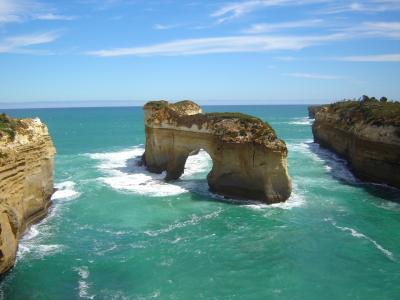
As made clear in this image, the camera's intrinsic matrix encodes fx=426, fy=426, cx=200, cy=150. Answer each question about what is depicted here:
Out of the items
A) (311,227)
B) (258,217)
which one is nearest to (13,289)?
(258,217)

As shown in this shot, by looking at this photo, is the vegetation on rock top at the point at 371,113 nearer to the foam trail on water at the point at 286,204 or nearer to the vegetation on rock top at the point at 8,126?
the foam trail on water at the point at 286,204

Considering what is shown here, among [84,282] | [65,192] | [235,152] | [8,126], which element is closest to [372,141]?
[235,152]

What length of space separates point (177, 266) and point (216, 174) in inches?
522

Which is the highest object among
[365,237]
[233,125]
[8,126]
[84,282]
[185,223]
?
[8,126]

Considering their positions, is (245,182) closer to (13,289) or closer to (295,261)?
(295,261)

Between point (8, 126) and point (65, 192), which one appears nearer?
point (8, 126)

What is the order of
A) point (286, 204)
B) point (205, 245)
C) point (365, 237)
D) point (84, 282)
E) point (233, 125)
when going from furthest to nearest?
point (233, 125) < point (286, 204) < point (365, 237) < point (205, 245) < point (84, 282)

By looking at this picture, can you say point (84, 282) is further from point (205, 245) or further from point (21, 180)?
point (21, 180)

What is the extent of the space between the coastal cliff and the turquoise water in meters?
1.56

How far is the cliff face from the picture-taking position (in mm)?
20328

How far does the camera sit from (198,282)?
19906 millimetres

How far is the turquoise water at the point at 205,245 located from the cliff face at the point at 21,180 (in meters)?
1.23

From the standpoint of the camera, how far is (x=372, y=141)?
37.8m

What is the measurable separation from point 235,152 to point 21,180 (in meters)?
15.7
